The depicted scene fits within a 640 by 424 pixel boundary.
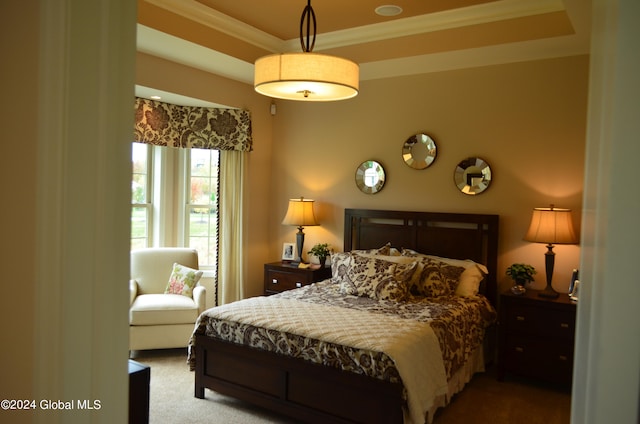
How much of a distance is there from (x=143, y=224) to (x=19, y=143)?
14.5ft

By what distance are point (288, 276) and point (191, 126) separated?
72.0 inches

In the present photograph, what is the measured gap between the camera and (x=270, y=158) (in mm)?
5727

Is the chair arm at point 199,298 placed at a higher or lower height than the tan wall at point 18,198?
lower

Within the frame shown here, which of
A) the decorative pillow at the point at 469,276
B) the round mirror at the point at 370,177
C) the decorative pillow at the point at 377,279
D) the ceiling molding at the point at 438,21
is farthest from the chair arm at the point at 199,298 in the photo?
the ceiling molding at the point at 438,21

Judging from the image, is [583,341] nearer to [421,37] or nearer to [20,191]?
[20,191]

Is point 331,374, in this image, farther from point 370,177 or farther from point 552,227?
point 370,177

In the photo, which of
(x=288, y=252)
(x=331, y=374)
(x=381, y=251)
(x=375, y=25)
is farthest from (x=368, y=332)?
(x=375, y=25)

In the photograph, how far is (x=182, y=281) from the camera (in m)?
4.65

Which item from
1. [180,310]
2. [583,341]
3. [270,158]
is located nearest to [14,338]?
[583,341]

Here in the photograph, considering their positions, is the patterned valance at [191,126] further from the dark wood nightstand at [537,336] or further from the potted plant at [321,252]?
A: the dark wood nightstand at [537,336]

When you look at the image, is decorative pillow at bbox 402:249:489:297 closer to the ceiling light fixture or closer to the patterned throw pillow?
the patterned throw pillow

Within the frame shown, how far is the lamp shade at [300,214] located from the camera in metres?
5.07

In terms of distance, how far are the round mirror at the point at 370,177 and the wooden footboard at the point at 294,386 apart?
2308 millimetres

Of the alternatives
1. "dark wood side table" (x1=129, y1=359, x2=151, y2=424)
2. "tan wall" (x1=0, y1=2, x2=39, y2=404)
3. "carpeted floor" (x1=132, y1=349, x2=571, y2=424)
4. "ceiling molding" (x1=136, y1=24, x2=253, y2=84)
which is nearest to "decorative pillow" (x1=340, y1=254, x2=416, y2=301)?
"carpeted floor" (x1=132, y1=349, x2=571, y2=424)
